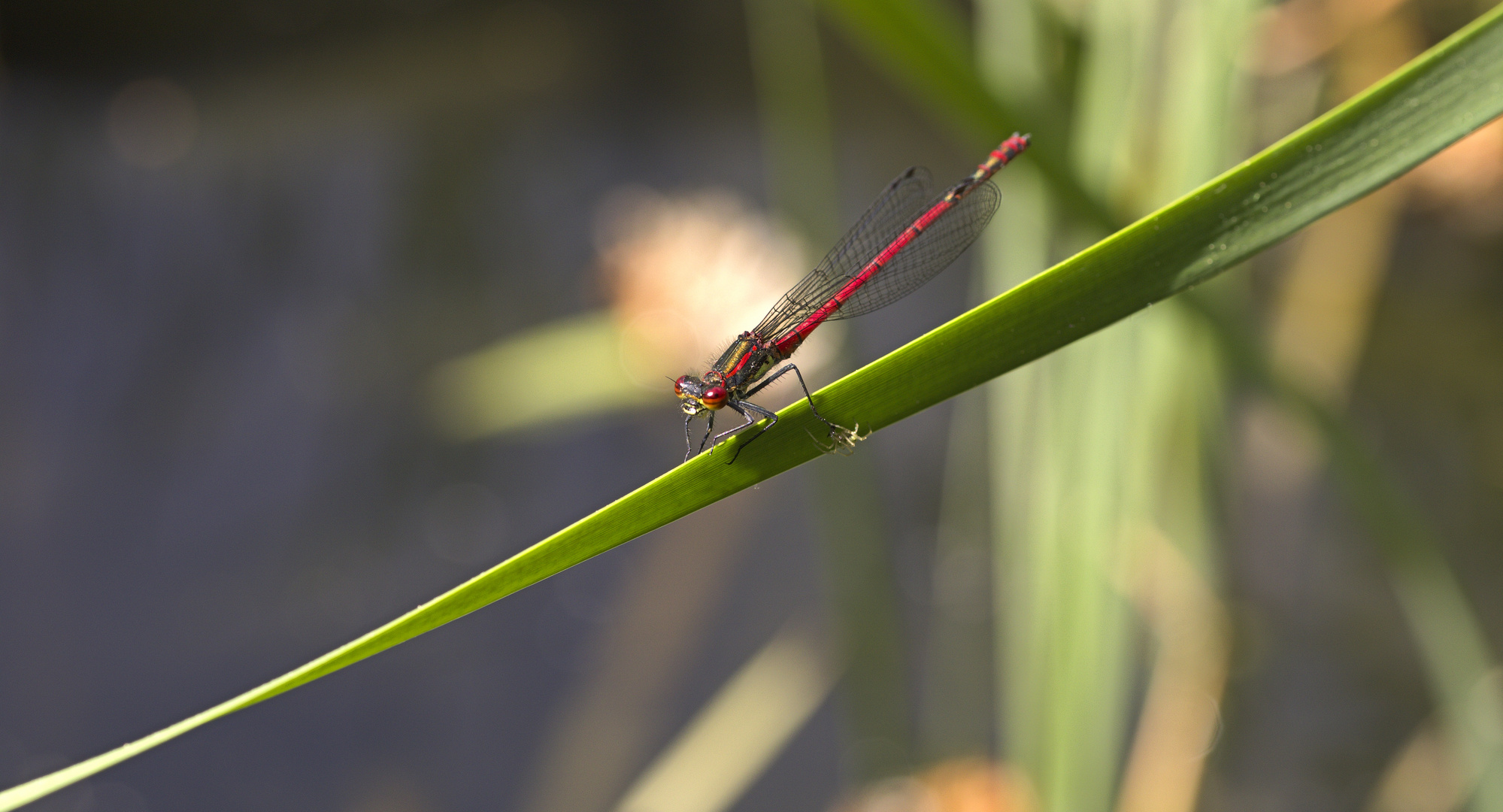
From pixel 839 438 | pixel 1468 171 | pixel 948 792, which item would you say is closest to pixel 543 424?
pixel 948 792

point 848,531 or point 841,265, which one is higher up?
point 841,265

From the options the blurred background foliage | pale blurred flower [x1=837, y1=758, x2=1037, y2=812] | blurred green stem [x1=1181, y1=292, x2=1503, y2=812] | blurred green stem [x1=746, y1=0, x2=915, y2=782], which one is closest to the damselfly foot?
blurred green stem [x1=1181, y1=292, x2=1503, y2=812]

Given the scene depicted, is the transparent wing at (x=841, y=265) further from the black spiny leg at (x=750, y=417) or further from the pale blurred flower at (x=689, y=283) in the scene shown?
the pale blurred flower at (x=689, y=283)

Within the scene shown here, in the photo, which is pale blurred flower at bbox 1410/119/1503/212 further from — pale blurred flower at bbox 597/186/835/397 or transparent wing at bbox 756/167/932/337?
pale blurred flower at bbox 597/186/835/397

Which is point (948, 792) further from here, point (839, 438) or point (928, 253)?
point (839, 438)

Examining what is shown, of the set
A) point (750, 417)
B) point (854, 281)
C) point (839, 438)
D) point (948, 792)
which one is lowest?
point (948, 792)

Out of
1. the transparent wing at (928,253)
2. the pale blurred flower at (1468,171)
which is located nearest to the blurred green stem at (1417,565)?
the transparent wing at (928,253)
